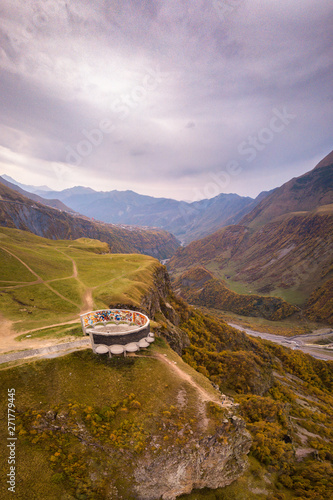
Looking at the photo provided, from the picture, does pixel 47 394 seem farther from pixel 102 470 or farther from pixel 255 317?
pixel 255 317

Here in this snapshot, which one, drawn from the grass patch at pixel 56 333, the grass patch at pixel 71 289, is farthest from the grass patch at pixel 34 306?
the grass patch at pixel 56 333

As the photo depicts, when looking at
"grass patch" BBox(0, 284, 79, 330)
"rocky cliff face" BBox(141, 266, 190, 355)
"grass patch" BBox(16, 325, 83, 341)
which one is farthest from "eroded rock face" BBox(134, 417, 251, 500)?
"grass patch" BBox(0, 284, 79, 330)

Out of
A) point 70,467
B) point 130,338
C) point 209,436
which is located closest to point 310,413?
point 209,436

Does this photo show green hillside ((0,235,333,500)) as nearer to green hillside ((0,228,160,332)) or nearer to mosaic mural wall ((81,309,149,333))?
green hillside ((0,228,160,332))

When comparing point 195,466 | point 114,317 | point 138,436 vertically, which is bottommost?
point 195,466

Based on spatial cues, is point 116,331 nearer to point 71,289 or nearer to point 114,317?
point 114,317

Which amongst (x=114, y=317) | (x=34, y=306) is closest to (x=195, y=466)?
(x=114, y=317)
